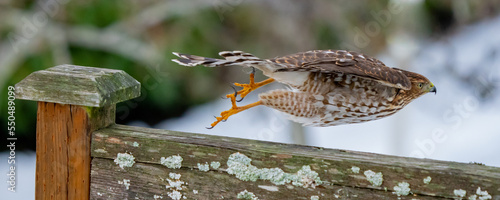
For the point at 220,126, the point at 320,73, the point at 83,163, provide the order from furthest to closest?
the point at 220,126 → the point at 320,73 → the point at 83,163

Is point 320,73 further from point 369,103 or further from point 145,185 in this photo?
point 145,185

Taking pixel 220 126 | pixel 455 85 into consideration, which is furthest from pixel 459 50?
pixel 220 126

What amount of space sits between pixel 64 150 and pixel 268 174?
492 millimetres

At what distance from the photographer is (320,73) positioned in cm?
166

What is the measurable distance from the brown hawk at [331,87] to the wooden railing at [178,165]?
0.29 m

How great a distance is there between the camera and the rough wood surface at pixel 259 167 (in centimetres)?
114

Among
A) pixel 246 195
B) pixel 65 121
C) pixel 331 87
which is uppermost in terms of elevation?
pixel 331 87

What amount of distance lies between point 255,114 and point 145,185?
353 cm

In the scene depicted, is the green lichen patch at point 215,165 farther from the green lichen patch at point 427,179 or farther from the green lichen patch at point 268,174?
the green lichen patch at point 427,179

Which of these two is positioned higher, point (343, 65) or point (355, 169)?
point (343, 65)

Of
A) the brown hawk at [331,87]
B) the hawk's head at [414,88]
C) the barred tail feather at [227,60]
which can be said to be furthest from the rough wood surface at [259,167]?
the hawk's head at [414,88]

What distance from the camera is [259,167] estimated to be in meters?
1.23

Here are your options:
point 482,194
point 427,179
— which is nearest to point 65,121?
point 427,179

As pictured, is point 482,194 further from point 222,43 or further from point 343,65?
point 222,43
